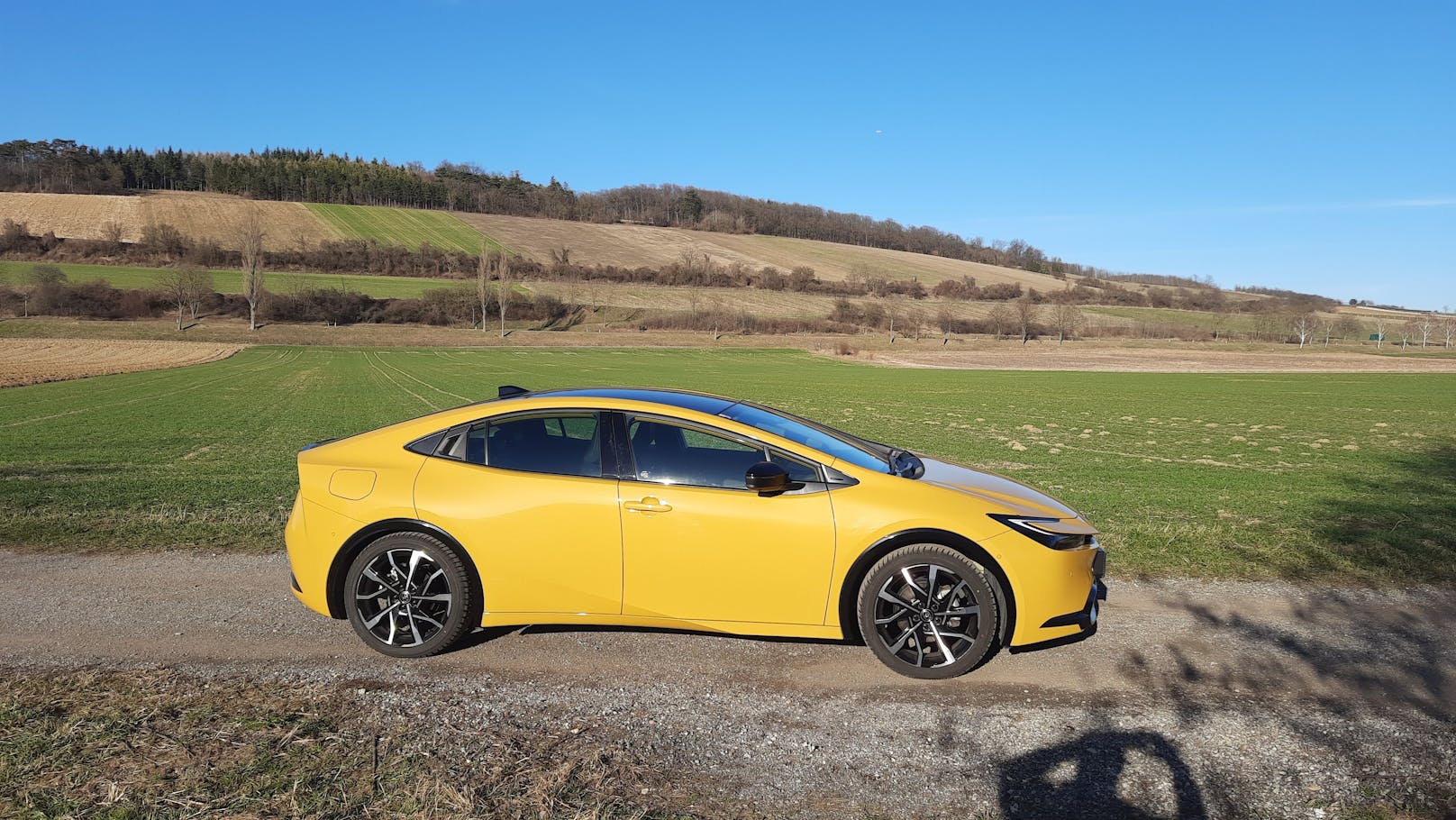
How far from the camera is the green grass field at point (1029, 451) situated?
7.92 m

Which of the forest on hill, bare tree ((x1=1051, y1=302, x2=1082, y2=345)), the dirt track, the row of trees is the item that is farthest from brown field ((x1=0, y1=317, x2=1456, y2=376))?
the forest on hill

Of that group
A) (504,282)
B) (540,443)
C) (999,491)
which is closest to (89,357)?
(504,282)

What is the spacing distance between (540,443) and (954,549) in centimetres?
253

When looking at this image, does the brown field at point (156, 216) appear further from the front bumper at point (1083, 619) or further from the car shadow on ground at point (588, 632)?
the front bumper at point (1083, 619)

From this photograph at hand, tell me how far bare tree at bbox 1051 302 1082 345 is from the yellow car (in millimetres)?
98499

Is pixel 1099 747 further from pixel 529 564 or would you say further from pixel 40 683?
pixel 40 683

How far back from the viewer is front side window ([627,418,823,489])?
5.01 meters

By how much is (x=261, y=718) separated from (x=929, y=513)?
353 cm

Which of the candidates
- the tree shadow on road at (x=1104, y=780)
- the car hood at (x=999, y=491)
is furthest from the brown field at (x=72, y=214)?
the tree shadow on road at (x=1104, y=780)

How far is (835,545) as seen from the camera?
4.82 metres

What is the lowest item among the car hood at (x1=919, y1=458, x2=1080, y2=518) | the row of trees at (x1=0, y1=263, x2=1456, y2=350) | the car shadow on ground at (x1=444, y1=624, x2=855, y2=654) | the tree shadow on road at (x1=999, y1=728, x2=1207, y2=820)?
the car shadow on ground at (x1=444, y1=624, x2=855, y2=654)

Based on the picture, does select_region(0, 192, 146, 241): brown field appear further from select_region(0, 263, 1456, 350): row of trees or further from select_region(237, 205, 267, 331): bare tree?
select_region(0, 263, 1456, 350): row of trees

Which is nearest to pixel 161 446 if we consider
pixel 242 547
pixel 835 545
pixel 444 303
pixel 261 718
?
pixel 242 547

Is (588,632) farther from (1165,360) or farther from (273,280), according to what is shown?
(273,280)
